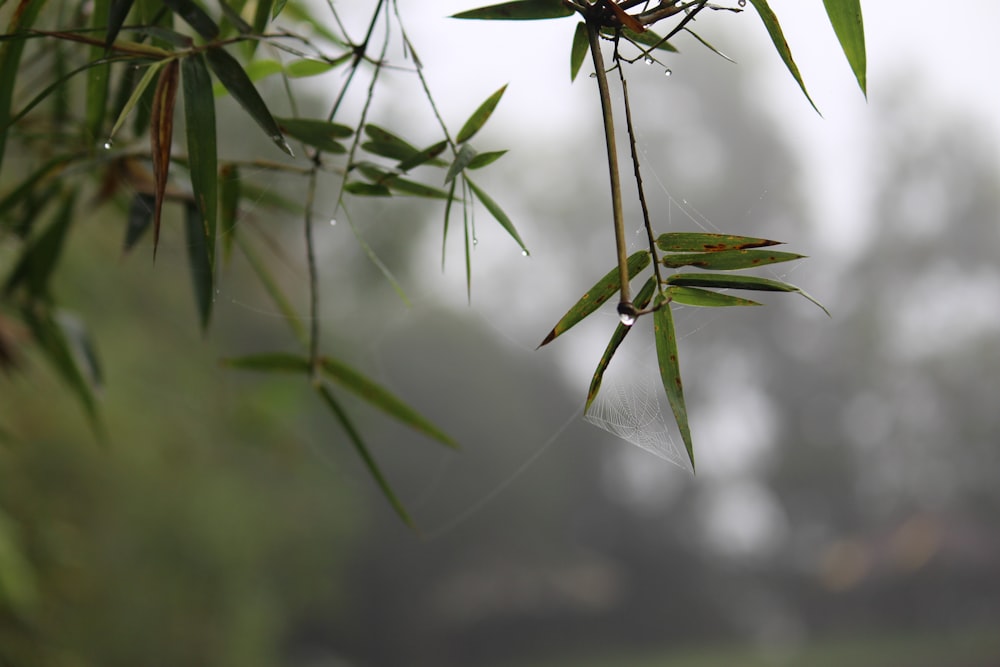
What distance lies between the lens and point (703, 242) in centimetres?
28

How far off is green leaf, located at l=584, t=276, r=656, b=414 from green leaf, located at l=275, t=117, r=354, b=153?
183mm

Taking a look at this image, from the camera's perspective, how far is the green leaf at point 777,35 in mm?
262

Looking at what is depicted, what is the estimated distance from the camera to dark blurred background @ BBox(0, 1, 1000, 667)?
6734mm

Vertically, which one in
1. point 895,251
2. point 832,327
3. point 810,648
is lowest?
point 810,648

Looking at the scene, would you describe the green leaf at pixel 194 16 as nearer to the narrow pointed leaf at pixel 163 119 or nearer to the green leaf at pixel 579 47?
the narrow pointed leaf at pixel 163 119

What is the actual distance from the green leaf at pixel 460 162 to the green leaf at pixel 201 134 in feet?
0.29

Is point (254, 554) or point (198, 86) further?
point (254, 554)

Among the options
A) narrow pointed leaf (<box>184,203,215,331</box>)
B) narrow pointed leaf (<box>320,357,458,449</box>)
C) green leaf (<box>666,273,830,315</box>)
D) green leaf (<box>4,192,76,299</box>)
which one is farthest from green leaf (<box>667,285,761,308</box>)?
green leaf (<box>4,192,76,299</box>)

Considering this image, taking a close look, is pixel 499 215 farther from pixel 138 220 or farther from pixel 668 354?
pixel 138 220

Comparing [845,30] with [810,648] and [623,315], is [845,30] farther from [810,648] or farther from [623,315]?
[810,648]

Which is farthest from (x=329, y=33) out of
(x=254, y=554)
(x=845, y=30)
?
(x=254, y=554)

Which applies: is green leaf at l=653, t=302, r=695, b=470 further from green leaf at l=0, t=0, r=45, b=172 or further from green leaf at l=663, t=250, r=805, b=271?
green leaf at l=0, t=0, r=45, b=172

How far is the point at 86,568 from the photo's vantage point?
3.61 meters

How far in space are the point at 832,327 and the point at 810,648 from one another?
138 inches
